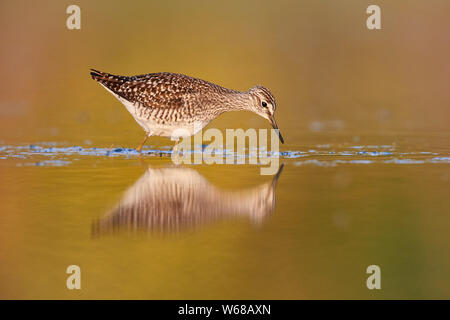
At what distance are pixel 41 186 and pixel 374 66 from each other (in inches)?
833

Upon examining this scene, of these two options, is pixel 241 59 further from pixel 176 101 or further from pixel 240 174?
pixel 240 174

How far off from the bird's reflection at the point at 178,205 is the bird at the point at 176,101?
9.40ft

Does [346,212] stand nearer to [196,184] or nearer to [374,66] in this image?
[196,184]

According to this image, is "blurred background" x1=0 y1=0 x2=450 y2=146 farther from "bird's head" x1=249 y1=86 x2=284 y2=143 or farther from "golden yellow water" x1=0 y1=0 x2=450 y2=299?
"bird's head" x1=249 y1=86 x2=284 y2=143

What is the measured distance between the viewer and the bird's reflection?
7922 mm

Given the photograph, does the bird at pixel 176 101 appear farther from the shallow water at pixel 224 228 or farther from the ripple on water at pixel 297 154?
the shallow water at pixel 224 228

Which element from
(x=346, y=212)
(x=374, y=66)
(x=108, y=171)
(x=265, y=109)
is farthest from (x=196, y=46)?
(x=346, y=212)

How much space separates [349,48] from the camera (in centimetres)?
3084

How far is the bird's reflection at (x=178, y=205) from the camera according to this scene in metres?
7.92

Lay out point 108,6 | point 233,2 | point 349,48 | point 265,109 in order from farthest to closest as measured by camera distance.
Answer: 1. point 233,2
2. point 108,6
3. point 349,48
4. point 265,109

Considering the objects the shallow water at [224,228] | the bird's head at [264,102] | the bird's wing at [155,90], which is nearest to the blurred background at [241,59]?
the bird's head at [264,102]

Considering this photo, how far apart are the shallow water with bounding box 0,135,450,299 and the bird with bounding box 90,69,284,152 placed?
5.03 feet

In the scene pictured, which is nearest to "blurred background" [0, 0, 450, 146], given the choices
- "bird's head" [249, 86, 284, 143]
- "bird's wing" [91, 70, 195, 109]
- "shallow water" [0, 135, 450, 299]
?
"bird's head" [249, 86, 284, 143]

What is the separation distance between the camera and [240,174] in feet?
36.2
